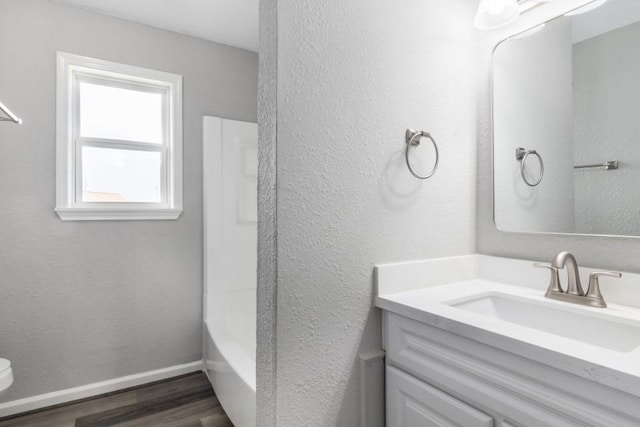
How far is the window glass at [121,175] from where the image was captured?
2.13m

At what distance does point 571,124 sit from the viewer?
3.69 ft

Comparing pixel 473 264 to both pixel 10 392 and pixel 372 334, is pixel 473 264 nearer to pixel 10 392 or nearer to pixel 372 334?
pixel 372 334

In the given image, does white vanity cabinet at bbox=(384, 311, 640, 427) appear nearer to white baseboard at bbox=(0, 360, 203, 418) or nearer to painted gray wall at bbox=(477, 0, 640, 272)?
painted gray wall at bbox=(477, 0, 640, 272)

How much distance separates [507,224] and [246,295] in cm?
189

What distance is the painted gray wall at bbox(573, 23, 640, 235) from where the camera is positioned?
99 centimetres

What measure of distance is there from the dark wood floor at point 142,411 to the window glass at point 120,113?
1.69m

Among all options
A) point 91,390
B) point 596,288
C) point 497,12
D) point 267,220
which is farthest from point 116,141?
point 596,288

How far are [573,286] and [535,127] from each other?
0.61 metres

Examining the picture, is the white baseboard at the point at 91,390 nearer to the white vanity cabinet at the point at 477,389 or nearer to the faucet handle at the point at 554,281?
the white vanity cabinet at the point at 477,389

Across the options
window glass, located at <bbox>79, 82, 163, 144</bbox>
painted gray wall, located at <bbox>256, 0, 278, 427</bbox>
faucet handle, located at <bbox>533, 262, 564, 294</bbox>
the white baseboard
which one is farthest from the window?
faucet handle, located at <bbox>533, 262, 564, 294</bbox>

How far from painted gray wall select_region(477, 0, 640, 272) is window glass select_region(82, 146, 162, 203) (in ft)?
6.89

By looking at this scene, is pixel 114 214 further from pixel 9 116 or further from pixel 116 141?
pixel 9 116

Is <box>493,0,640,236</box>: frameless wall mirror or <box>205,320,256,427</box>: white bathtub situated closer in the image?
<box>493,0,640,236</box>: frameless wall mirror

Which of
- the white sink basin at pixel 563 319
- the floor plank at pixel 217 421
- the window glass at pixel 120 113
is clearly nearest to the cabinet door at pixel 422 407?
the white sink basin at pixel 563 319
